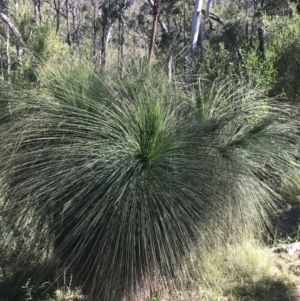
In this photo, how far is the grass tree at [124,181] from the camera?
2465mm

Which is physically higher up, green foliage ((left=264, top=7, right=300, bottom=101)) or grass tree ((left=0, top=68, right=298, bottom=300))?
green foliage ((left=264, top=7, right=300, bottom=101))

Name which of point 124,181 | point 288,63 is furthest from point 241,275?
point 288,63

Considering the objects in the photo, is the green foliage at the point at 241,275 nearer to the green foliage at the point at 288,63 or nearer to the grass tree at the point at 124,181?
the grass tree at the point at 124,181

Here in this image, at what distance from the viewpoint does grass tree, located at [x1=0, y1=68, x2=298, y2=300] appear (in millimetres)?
2465

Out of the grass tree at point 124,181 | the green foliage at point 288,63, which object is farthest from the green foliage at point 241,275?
the green foliage at point 288,63

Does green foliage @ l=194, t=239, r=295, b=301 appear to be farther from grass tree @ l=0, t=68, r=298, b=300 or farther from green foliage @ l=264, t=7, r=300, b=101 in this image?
green foliage @ l=264, t=7, r=300, b=101

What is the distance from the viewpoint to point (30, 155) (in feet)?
9.13

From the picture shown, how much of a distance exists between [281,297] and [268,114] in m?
1.64

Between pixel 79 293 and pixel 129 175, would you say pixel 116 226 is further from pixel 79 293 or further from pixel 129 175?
pixel 79 293

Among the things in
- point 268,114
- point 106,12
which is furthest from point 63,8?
point 268,114

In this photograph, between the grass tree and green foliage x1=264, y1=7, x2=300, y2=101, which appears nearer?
the grass tree

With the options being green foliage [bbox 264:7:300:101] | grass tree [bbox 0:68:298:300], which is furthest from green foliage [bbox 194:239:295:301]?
green foliage [bbox 264:7:300:101]

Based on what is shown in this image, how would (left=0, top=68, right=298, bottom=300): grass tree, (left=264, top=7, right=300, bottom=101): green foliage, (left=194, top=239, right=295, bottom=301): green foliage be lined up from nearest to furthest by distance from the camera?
1. (left=0, top=68, right=298, bottom=300): grass tree
2. (left=194, top=239, right=295, bottom=301): green foliage
3. (left=264, top=7, right=300, bottom=101): green foliage

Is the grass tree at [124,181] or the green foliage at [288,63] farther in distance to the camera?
the green foliage at [288,63]
